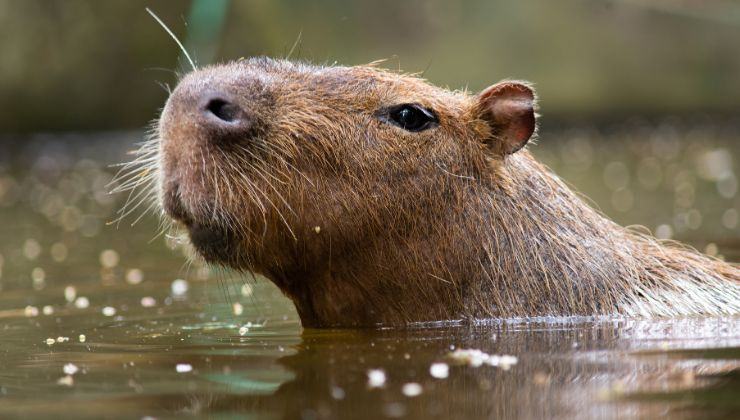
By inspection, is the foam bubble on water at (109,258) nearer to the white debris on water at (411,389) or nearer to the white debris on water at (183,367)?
the white debris on water at (183,367)

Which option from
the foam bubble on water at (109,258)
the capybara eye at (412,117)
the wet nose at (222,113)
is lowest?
the foam bubble on water at (109,258)

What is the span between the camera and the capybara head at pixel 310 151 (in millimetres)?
5203

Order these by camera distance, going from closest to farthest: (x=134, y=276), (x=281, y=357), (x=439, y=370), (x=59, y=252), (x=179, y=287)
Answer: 1. (x=439, y=370)
2. (x=281, y=357)
3. (x=179, y=287)
4. (x=134, y=276)
5. (x=59, y=252)

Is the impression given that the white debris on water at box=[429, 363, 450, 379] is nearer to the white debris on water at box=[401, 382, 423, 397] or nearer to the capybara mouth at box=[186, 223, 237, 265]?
the white debris on water at box=[401, 382, 423, 397]

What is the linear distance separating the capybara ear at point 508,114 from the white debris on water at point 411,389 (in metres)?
1.92

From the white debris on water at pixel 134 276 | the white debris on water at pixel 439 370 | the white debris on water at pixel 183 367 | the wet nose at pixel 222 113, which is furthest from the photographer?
the white debris on water at pixel 134 276

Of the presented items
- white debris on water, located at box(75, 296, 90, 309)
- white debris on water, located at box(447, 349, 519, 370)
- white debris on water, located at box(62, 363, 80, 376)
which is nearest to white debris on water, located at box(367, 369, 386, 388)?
white debris on water, located at box(447, 349, 519, 370)

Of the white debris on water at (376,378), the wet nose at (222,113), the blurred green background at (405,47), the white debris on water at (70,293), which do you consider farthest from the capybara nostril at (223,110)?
the blurred green background at (405,47)

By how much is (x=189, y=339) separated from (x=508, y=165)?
5.89 feet

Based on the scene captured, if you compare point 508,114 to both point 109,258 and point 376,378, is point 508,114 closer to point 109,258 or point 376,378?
point 376,378

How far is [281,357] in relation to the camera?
5.02 metres

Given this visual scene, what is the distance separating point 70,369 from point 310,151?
144 cm

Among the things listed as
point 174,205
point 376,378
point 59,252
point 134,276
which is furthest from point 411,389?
point 59,252

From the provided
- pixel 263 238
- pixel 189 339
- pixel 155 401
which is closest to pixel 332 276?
pixel 263 238
